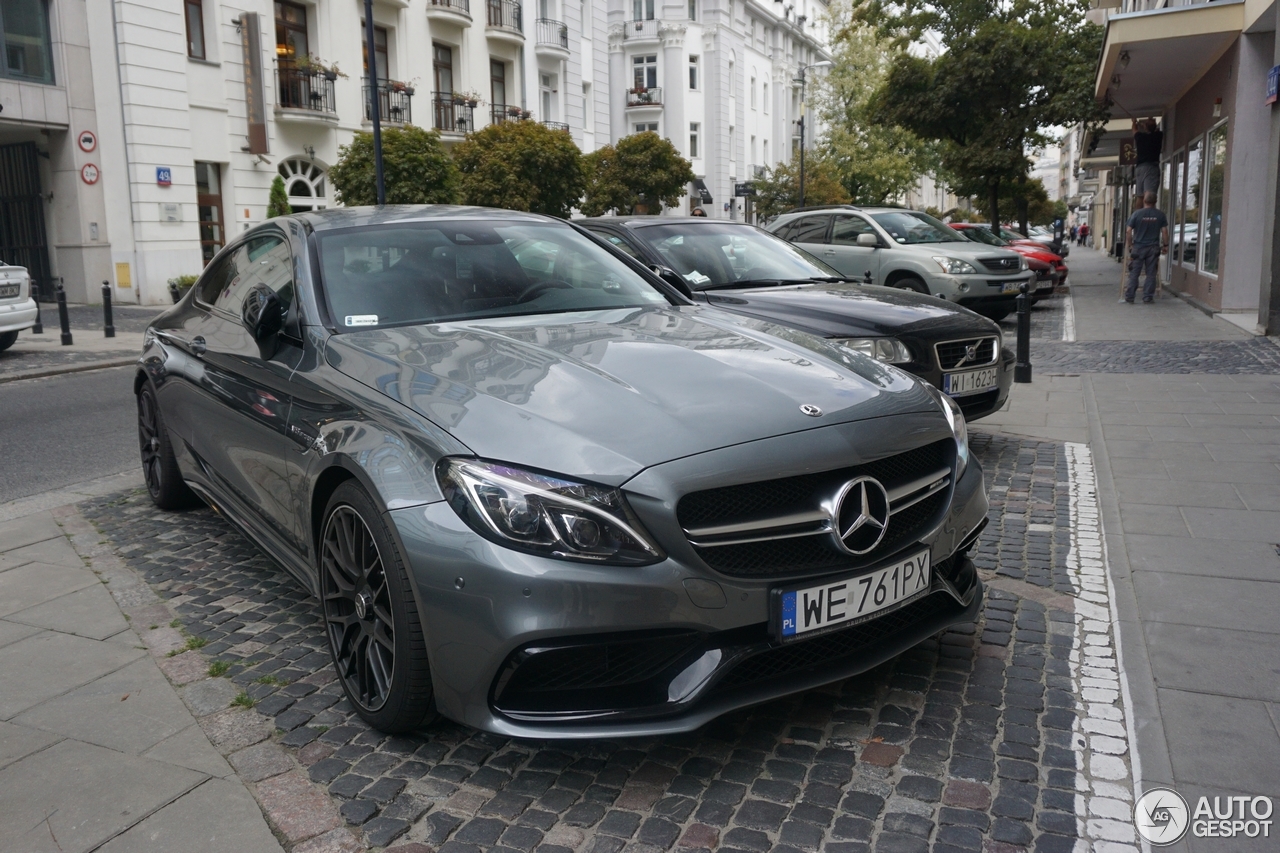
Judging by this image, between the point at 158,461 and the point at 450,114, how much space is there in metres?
28.2

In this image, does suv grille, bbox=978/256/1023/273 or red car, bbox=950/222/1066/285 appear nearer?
suv grille, bbox=978/256/1023/273

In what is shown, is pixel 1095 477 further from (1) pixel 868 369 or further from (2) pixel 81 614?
(2) pixel 81 614

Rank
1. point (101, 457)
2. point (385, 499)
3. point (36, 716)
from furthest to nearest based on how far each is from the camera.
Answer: point (101, 457)
point (36, 716)
point (385, 499)

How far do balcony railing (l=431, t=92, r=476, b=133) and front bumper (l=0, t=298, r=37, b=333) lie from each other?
19.2m

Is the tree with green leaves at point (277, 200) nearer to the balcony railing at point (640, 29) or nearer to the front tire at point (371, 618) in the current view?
the front tire at point (371, 618)

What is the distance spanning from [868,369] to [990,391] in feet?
11.2

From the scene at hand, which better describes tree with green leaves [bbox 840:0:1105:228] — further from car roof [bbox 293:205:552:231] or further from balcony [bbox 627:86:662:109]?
balcony [bbox 627:86:662:109]

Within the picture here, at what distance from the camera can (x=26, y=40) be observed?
21.1 m

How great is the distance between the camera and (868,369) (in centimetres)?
363

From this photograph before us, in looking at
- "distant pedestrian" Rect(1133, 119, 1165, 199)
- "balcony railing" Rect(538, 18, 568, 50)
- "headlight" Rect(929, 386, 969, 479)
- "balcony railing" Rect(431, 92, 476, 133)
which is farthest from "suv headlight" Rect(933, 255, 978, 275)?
"balcony railing" Rect(538, 18, 568, 50)

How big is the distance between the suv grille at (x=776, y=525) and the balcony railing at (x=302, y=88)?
2529 centimetres

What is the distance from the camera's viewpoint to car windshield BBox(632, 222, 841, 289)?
770cm

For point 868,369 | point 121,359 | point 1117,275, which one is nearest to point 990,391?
point 868,369

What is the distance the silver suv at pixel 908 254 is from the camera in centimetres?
1376
